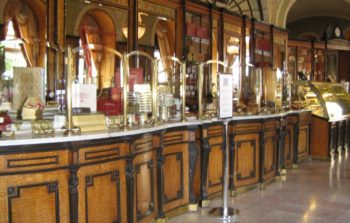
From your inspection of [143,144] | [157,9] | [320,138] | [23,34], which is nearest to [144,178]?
[143,144]

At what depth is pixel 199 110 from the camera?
17.3 ft

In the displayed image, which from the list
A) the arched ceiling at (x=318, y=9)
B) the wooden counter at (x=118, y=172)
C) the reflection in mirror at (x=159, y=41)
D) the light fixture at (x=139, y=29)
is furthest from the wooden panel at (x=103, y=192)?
the arched ceiling at (x=318, y=9)

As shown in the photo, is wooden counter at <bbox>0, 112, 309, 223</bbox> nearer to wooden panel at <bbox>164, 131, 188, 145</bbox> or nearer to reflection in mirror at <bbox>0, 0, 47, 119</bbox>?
wooden panel at <bbox>164, 131, 188, 145</bbox>

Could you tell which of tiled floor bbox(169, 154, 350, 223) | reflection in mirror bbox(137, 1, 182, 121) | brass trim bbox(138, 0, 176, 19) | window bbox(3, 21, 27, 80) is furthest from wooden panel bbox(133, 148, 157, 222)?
brass trim bbox(138, 0, 176, 19)

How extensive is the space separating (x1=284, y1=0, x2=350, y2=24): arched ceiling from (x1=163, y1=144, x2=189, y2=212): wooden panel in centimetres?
1096

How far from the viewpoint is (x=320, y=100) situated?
9.13m

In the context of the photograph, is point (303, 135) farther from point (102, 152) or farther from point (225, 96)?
point (102, 152)

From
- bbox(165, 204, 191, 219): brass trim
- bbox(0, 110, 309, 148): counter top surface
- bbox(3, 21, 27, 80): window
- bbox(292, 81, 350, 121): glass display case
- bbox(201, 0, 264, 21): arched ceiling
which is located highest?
bbox(201, 0, 264, 21): arched ceiling

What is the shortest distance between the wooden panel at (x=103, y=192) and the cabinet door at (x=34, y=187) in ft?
0.51

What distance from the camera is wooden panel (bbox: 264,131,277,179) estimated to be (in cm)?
629

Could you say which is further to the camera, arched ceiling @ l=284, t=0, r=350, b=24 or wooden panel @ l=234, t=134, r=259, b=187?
arched ceiling @ l=284, t=0, r=350, b=24

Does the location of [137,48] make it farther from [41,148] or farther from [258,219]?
[41,148]

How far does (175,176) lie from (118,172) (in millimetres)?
1245

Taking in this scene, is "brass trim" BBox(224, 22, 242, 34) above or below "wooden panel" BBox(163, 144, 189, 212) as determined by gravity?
above
